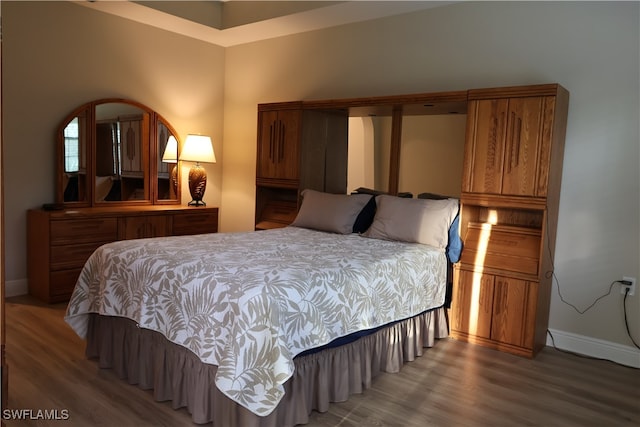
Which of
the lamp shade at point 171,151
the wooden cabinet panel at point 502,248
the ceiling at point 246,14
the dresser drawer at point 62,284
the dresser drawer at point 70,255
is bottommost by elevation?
the dresser drawer at point 62,284

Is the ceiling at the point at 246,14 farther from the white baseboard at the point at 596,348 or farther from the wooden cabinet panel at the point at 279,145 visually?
the white baseboard at the point at 596,348

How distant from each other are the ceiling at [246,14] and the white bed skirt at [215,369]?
260cm

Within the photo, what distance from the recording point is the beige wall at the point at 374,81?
3.26 m

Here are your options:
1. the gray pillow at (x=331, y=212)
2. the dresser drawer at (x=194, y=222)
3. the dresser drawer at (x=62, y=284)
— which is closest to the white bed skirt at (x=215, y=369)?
the gray pillow at (x=331, y=212)

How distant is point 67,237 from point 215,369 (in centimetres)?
248

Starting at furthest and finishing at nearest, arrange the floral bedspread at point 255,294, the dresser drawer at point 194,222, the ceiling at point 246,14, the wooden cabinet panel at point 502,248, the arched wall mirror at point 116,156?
1. the dresser drawer at point 194,222
2. the arched wall mirror at point 116,156
3. the ceiling at point 246,14
4. the wooden cabinet panel at point 502,248
5. the floral bedspread at point 255,294

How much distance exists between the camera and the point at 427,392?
271cm

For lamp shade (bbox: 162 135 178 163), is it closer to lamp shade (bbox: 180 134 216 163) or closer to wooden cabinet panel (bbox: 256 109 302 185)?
lamp shade (bbox: 180 134 216 163)

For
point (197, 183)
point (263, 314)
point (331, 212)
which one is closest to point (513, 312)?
point (331, 212)

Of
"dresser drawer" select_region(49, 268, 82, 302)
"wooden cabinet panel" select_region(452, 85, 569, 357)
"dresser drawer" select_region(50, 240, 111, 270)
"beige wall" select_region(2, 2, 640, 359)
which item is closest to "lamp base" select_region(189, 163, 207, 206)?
"beige wall" select_region(2, 2, 640, 359)

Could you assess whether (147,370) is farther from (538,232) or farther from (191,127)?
(191,127)

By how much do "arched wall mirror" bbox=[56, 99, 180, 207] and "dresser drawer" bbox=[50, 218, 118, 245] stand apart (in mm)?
416

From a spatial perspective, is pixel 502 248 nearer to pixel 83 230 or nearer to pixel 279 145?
pixel 279 145

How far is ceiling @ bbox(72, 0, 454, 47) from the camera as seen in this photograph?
4094 millimetres
